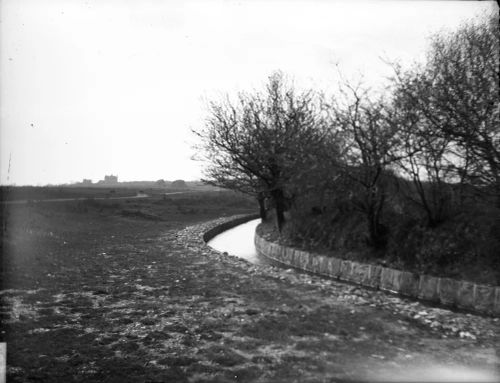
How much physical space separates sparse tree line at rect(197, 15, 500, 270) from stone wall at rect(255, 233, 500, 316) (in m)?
1.88

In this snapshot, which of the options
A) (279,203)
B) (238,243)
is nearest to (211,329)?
(279,203)

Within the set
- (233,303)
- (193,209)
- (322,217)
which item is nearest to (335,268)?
(322,217)

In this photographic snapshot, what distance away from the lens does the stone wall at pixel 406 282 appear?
13898 millimetres

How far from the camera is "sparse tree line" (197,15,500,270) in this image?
1418cm

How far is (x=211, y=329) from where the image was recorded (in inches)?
384

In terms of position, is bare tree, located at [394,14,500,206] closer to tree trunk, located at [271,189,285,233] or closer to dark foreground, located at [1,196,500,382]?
dark foreground, located at [1,196,500,382]

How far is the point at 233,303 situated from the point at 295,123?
2075 cm

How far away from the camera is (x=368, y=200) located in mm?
20391

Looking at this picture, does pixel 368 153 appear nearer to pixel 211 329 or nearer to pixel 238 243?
pixel 211 329

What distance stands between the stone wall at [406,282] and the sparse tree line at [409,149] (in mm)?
1885

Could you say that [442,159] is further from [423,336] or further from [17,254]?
[17,254]

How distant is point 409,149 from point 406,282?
222 inches

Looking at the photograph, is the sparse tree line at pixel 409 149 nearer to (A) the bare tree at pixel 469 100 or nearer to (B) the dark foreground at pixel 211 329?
(A) the bare tree at pixel 469 100

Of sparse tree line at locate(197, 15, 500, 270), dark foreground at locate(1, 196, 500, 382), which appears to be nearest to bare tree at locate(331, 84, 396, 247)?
sparse tree line at locate(197, 15, 500, 270)
